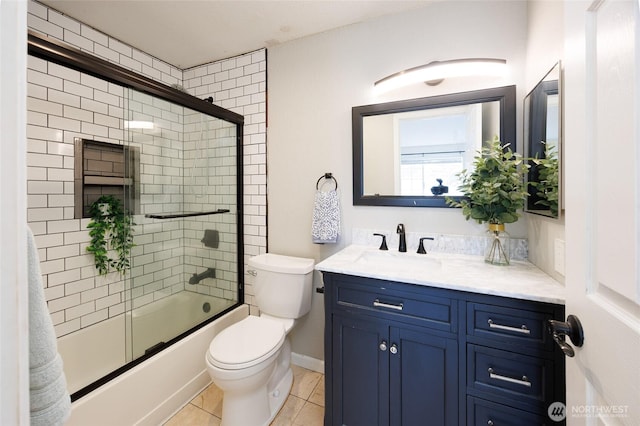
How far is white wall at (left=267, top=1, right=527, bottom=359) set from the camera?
1.51m

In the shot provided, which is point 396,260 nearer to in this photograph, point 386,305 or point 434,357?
point 386,305

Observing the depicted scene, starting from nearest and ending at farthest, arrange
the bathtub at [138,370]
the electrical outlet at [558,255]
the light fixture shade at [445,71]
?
the electrical outlet at [558,255] → the bathtub at [138,370] → the light fixture shade at [445,71]

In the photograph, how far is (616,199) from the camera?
513 millimetres

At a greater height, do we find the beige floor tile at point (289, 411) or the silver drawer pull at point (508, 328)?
the silver drawer pull at point (508, 328)

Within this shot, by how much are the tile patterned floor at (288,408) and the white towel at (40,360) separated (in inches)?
53.6

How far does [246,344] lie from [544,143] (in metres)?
1.74

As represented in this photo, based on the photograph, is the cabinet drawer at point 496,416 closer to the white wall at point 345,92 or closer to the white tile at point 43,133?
the white wall at point 345,92

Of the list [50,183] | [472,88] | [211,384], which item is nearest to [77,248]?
[50,183]

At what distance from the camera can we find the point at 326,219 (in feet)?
5.90

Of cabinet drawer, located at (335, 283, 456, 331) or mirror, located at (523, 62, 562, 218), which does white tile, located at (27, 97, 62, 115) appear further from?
mirror, located at (523, 62, 562, 218)

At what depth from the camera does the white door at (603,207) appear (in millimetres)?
470

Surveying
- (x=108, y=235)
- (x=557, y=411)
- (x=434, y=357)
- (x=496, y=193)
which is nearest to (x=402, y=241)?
(x=496, y=193)

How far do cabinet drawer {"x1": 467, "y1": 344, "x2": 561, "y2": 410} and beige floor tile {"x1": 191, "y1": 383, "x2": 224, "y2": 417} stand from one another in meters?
1.45

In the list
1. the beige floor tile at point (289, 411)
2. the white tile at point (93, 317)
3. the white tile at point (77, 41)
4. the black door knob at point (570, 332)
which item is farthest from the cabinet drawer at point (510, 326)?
the white tile at point (77, 41)
